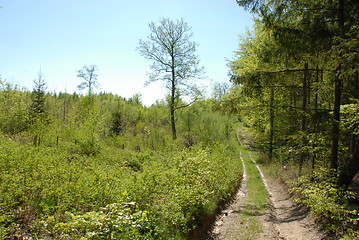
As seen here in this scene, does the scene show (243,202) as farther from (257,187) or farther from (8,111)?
(8,111)

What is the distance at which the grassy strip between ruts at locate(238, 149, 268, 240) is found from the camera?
6.85 meters

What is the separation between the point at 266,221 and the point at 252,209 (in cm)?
132

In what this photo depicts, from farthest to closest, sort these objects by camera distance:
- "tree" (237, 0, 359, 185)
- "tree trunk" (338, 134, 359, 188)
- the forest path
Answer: "tree" (237, 0, 359, 185)
"tree trunk" (338, 134, 359, 188)
the forest path

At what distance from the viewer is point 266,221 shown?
26.2ft

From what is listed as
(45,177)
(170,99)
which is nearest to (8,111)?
(170,99)

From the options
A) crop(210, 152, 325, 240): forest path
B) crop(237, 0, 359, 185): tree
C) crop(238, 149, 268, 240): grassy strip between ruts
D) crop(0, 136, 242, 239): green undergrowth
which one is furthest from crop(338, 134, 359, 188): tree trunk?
crop(0, 136, 242, 239): green undergrowth

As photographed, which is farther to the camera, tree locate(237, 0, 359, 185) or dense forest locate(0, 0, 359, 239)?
tree locate(237, 0, 359, 185)

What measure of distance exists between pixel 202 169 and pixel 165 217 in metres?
2.68

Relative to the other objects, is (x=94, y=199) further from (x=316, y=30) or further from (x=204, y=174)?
(x=316, y=30)

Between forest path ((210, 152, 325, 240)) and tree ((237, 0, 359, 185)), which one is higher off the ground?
tree ((237, 0, 359, 185))

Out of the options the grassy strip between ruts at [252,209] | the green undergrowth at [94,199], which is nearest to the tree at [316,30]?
the grassy strip between ruts at [252,209]

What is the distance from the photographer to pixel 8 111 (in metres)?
20.9

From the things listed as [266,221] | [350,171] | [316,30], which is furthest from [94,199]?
[316,30]

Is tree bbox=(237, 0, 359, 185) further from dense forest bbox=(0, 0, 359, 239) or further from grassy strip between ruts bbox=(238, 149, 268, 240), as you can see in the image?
grassy strip between ruts bbox=(238, 149, 268, 240)
